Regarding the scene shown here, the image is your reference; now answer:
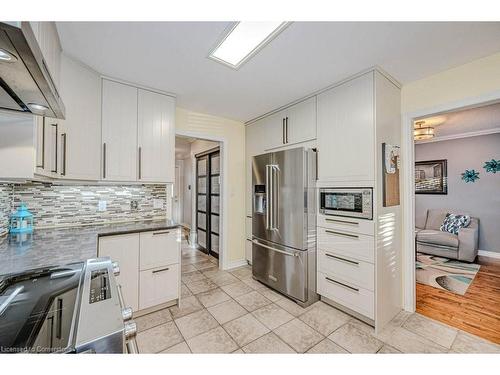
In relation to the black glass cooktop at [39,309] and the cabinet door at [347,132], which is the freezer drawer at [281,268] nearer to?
the cabinet door at [347,132]

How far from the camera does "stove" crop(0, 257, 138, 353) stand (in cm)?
57

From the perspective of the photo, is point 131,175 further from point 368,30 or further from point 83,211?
point 368,30

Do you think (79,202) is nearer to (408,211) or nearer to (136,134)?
(136,134)

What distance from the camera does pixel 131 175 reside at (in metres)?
2.24

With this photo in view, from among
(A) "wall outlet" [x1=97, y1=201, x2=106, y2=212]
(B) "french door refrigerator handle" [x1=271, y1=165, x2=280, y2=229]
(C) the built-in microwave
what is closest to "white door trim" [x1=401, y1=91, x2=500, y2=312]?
(C) the built-in microwave

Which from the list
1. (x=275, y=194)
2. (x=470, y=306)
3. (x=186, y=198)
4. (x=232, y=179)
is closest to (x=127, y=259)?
(x=275, y=194)

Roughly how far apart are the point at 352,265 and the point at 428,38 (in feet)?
6.35

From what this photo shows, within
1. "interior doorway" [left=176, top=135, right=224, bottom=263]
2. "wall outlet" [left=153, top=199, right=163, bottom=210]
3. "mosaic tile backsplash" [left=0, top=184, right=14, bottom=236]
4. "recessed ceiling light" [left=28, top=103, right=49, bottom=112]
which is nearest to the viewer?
"recessed ceiling light" [left=28, top=103, right=49, bottom=112]

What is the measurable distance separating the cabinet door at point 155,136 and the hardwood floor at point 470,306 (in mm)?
3132

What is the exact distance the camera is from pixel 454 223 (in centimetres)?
407

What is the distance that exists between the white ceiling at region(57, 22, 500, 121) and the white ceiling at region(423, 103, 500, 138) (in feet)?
4.70

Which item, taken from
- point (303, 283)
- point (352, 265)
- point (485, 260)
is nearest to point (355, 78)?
point (352, 265)

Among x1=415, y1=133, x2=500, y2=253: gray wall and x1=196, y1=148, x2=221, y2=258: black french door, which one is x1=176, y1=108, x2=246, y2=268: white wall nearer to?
x1=196, y1=148, x2=221, y2=258: black french door
